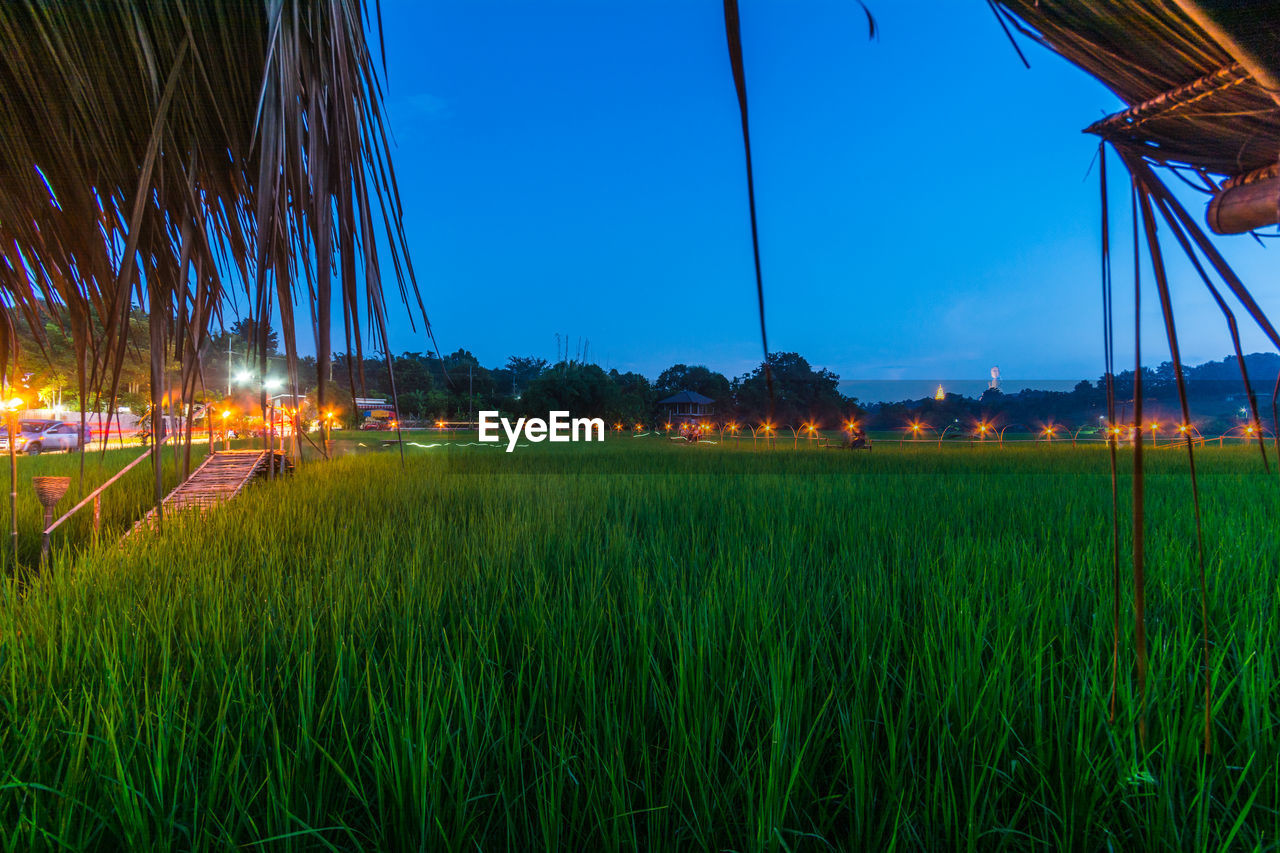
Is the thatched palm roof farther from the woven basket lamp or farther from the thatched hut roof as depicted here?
the woven basket lamp

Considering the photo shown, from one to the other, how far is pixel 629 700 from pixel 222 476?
693 cm

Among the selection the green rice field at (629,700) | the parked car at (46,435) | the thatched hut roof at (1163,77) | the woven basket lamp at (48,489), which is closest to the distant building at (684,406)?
the parked car at (46,435)

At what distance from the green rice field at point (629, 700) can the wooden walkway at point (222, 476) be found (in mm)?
1877

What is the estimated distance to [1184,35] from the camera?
777 millimetres

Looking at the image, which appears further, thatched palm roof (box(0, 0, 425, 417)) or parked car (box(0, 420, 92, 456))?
parked car (box(0, 420, 92, 456))

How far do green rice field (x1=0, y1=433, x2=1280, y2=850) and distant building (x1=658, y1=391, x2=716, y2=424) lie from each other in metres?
40.1

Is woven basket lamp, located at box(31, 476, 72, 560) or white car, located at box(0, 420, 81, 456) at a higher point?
white car, located at box(0, 420, 81, 456)

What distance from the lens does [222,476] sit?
6.23 metres

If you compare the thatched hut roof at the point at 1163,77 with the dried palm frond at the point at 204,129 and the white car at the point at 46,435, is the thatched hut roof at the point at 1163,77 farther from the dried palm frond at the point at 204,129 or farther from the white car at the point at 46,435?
the white car at the point at 46,435

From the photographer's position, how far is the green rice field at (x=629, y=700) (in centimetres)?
101

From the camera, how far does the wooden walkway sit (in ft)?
15.6

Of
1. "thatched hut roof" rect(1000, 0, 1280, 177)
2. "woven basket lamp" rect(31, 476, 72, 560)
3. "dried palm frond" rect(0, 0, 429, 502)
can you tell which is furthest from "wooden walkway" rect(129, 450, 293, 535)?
"thatched hut roof" rect(1000, 0, 1280, 177)

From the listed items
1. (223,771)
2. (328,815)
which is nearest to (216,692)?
(223,771)

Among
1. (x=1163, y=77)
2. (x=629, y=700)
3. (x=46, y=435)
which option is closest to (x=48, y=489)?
Result: (x=629, y=700)
